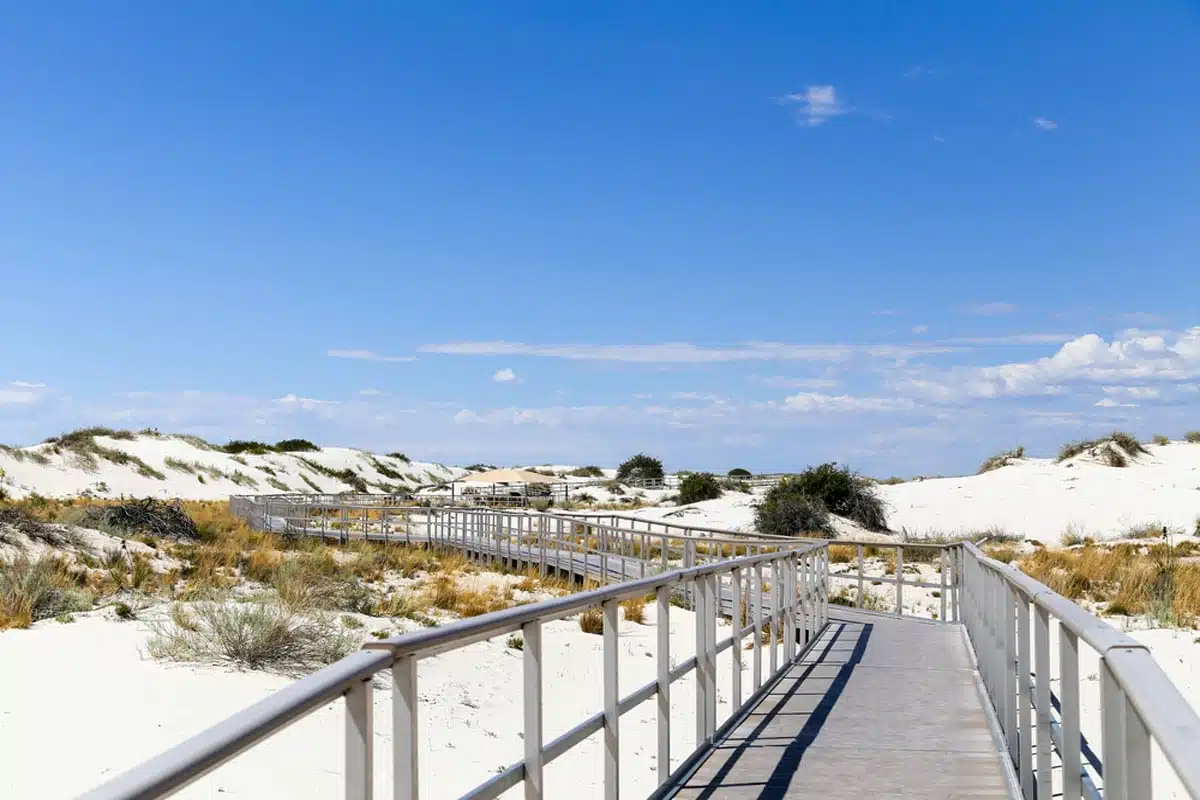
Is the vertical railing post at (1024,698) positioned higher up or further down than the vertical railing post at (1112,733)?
further down

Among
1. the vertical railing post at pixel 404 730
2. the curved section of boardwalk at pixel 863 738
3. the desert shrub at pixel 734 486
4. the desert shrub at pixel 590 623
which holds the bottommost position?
the desert shrub at pixel 590 623

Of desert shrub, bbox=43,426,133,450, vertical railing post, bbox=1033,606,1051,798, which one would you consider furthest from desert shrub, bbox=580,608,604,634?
desert shrub, bbox=43,426,133,450

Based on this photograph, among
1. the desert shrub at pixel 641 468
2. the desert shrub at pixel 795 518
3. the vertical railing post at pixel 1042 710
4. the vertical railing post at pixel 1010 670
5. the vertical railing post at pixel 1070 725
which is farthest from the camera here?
the desert shrub at pixel 641 468

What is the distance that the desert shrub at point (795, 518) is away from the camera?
40.7 metres

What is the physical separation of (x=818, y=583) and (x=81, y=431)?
77.0m

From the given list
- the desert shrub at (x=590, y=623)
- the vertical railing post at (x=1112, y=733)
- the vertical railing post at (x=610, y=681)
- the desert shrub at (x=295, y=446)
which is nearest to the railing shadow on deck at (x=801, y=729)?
the vertical railing post at (x=610, y=681)

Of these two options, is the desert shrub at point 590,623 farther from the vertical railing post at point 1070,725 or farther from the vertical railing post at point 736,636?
the vertical railing post at point 1070,725

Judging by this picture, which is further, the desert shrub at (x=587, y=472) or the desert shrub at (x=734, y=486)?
the desert shrub at (x=587, y=472)

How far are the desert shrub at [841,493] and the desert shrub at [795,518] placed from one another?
109 inches

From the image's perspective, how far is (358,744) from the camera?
341 centimetres

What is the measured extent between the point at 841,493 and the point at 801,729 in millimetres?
37573

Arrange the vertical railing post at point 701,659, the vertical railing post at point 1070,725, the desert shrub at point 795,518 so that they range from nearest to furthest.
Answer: the vertical railing post at point 1070,725 < the vertical railing post at point 701,659 < the desert shrub at point 795,518

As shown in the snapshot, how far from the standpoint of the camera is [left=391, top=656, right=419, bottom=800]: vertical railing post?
3.97 m

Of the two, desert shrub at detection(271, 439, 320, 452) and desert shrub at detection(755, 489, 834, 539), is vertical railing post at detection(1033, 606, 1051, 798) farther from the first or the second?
desert shrub at detection(271, 439, 320, 452)
